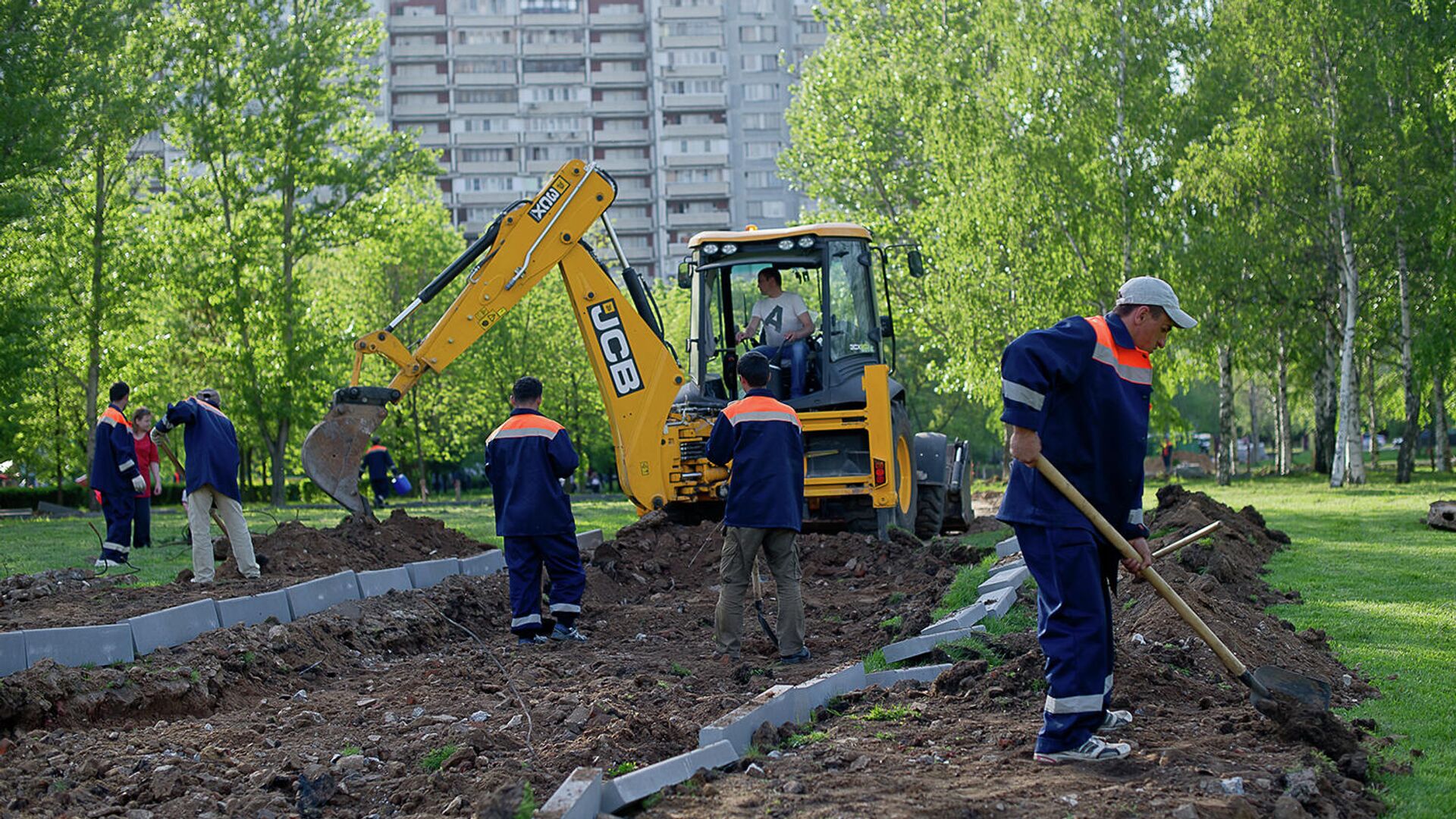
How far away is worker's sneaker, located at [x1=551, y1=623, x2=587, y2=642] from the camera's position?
399 inches

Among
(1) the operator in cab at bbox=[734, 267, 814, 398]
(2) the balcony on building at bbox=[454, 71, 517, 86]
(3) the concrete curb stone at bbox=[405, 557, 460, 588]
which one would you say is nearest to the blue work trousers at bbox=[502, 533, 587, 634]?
(3) the concrete curb stone at bbox=[405, 557, 460, 588]

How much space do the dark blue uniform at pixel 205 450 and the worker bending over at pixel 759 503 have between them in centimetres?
517

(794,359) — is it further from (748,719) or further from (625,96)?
(625,96)

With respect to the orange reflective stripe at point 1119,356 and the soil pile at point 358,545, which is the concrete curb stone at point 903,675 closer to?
the orange reflective stripe at point 1119,356

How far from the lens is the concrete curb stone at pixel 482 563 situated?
1362cm

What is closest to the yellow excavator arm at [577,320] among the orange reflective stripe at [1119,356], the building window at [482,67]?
the orange reflective stripe at [1119,356]

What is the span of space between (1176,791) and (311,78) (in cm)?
3271

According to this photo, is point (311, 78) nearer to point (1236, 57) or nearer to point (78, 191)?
point (78, 191)

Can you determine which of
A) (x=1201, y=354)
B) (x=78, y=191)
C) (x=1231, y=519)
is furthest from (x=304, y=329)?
(x=1231, y=519)

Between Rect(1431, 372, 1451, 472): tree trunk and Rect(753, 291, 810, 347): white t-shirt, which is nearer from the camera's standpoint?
Rect(753, 291, 810, 347): white t-shirt

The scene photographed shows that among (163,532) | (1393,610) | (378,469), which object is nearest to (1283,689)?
(1393,610)

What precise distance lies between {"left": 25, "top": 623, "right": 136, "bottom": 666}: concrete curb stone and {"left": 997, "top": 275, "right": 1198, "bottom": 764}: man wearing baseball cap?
5.61m

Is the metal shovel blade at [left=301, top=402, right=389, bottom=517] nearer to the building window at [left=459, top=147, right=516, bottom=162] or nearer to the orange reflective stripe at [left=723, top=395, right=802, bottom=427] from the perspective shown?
the orange reflective stripe at [left=723, top=395, right=802, bottom=427]

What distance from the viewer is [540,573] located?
10.2 m
